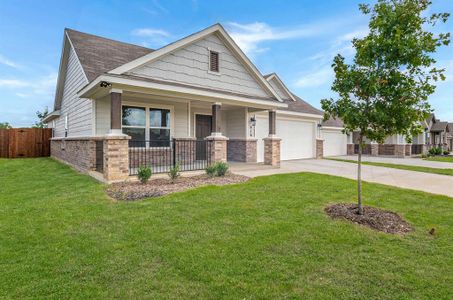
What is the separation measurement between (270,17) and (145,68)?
8.32 m

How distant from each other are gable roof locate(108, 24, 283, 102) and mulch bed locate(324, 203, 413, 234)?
7027mm

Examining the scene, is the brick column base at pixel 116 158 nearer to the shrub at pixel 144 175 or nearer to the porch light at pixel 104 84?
the shrub at pixel 144 175

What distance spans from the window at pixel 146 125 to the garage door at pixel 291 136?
523cm

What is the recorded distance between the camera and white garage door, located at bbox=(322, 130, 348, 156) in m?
20.2

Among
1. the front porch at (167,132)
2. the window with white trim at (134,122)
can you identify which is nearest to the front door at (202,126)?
the front porch at (167,132)

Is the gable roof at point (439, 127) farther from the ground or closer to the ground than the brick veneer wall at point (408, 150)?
farther from the ground

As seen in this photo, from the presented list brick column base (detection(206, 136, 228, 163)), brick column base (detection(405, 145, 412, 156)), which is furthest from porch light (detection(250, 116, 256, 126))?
brick column base (detection(405, 145, 412, 156))

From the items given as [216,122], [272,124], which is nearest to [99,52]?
[216,122]

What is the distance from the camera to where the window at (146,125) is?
1006 centimetres

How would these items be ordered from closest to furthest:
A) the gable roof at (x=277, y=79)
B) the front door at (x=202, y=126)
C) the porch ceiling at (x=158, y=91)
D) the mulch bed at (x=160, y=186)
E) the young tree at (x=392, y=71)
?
the young tree at (x=392, y=71)
the mulch bed at (x=160, y=186)
the porch ceiling at (x=158, y=91)
the front door at (x=202, y=126)
the gable roof at (x=277, y=79)

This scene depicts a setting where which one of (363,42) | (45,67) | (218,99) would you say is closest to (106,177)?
(218,99)

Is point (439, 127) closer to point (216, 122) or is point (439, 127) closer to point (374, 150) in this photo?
point (374, 150)

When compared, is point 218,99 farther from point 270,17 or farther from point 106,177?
point 270,17

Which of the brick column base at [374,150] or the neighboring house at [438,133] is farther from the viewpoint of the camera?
the neighboring house at [438,133]
